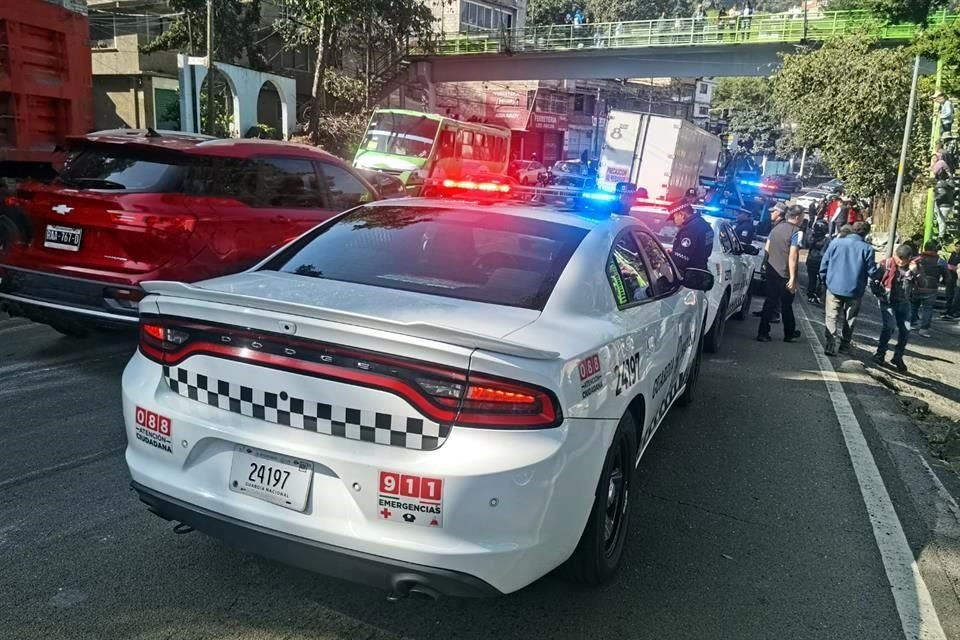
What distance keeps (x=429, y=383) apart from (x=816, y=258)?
14.8m

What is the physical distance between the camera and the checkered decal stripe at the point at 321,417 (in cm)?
267

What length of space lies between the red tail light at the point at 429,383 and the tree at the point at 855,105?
23.6 metres

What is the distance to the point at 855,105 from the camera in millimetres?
22938

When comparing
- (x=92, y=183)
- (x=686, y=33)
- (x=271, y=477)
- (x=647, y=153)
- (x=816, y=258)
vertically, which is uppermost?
(x=686, y=33)

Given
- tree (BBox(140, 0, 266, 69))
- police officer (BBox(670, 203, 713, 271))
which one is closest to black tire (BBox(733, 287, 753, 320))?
police officer (BBox(670, 203, 713, 271))

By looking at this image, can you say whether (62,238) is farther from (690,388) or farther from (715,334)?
(715,334)

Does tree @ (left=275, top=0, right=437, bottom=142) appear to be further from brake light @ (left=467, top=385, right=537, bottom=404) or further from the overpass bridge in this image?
brake light @ (left=467, top=385, right=537, bottom=404)

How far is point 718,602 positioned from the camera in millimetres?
3482

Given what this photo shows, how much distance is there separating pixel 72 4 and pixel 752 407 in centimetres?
821

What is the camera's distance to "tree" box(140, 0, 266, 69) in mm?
30844

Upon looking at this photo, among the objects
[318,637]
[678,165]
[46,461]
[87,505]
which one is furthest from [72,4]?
[678,165]

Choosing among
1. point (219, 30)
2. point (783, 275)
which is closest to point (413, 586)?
point (783, 275)

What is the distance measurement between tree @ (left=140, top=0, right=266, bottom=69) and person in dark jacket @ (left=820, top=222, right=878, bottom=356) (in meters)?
27.1

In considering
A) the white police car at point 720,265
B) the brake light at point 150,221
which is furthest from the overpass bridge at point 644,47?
the brake light at point 150,221
